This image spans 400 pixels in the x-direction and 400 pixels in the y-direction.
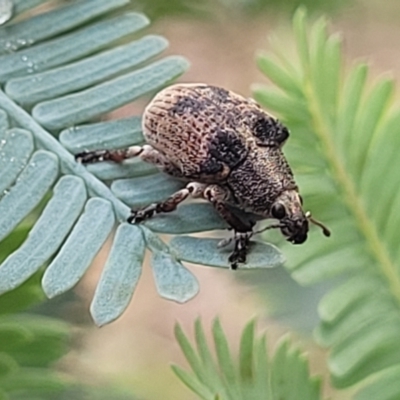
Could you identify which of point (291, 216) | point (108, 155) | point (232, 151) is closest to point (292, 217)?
point (291, 216)

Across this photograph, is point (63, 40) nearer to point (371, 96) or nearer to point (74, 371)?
point (371, 96)

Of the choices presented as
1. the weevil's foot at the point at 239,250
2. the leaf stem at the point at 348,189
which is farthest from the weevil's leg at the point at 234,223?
the leaf stem at the point at 348,189

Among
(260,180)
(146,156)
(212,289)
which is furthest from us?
(212,289)

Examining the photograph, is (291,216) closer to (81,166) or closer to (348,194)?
(348,194)

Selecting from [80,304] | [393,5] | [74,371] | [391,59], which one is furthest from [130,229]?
[391,59]

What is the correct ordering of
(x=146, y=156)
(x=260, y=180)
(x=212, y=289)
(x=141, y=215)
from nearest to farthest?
(x=141, y=215), (x=146, y=156), (x=260, y=180), (x=212, y=289)

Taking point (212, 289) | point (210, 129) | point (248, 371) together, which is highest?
point (210, 129)

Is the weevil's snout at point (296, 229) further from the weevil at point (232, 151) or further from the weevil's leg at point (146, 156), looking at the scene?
the weevil's leg at point (146, 156)
